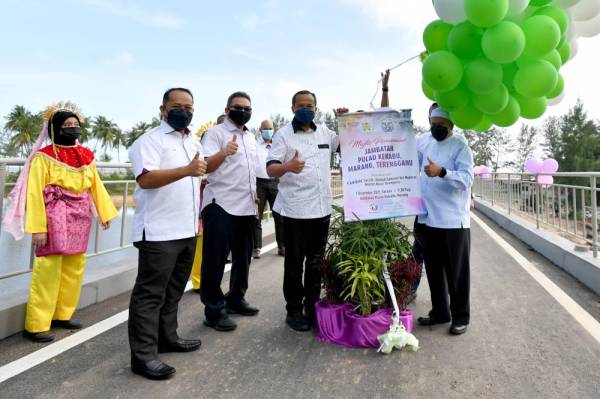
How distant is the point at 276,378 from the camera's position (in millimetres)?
2635

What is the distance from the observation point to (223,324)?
348 cm

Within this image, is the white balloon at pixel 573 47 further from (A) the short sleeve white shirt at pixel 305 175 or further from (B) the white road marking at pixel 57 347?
(B) the white road marking at pixel 57 347

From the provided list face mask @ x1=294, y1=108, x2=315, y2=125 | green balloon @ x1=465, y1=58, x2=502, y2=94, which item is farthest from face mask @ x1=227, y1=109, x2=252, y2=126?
green balloon @ x1=465, y1=58, x2=502, y2=94

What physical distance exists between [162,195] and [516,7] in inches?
105

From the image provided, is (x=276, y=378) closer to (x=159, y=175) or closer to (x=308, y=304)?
(x=308, y=304)

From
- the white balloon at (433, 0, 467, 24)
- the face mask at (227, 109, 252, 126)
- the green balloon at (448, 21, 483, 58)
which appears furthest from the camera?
the face mask at (227, 109, 252, 126)

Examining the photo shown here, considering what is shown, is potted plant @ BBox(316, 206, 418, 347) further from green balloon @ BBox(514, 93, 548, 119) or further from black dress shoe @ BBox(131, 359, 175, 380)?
green balloon @ BBox(514, 93, 548, 119)

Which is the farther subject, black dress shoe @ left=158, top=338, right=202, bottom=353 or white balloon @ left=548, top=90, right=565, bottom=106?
white balloon @ left=548, top=90, right=565, bottom=106

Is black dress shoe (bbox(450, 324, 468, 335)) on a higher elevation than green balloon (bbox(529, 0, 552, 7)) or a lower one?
lower

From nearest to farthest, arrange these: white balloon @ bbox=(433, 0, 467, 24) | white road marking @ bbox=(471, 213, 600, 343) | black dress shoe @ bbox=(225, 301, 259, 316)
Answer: white balloon @ bbox=(433, 0, 467, 24) → white road marking @ bbox=(471, 213, 600, 343) → black dress shoe @ bbox=(225, 301, 259, 316)

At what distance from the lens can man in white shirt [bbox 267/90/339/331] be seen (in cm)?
350

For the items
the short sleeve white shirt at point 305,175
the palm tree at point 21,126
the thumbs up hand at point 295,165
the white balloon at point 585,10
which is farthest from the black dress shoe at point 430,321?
the palm tree at point 21,126

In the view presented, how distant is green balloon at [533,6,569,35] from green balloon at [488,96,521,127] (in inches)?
21.8

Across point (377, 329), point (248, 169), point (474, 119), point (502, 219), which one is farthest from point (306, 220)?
point (502, 219)
